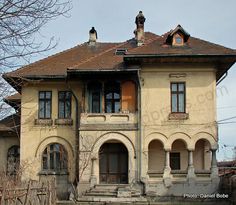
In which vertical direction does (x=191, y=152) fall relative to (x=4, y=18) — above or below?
below

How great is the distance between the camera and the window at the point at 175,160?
83.4 ft

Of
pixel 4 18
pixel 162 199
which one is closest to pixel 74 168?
pixel 162 199

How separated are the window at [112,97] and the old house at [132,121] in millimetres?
57

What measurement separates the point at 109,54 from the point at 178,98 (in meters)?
5.29

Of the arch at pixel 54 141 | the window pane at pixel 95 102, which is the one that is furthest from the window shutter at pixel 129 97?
the arch at pixel 54 141

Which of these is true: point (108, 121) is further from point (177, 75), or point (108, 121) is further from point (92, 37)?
point (92, 37)

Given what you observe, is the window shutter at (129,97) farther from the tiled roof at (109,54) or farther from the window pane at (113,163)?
the window pane at (113,163)

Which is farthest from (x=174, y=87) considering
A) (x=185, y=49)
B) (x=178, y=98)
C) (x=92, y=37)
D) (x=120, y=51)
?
(x=92, y=37)

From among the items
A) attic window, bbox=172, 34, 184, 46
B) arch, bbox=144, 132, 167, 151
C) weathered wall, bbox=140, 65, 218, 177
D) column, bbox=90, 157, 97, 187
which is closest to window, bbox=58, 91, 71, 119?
column, bbox=90, 157, 97, 187

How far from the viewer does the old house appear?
23953 millimetres

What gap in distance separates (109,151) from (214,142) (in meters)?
6.00

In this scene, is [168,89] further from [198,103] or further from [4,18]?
[4,18]

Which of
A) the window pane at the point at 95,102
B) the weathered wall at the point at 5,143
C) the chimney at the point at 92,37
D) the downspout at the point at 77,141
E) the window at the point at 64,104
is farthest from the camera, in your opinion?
the chimney at the point at 92,37

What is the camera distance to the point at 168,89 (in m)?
24.7
